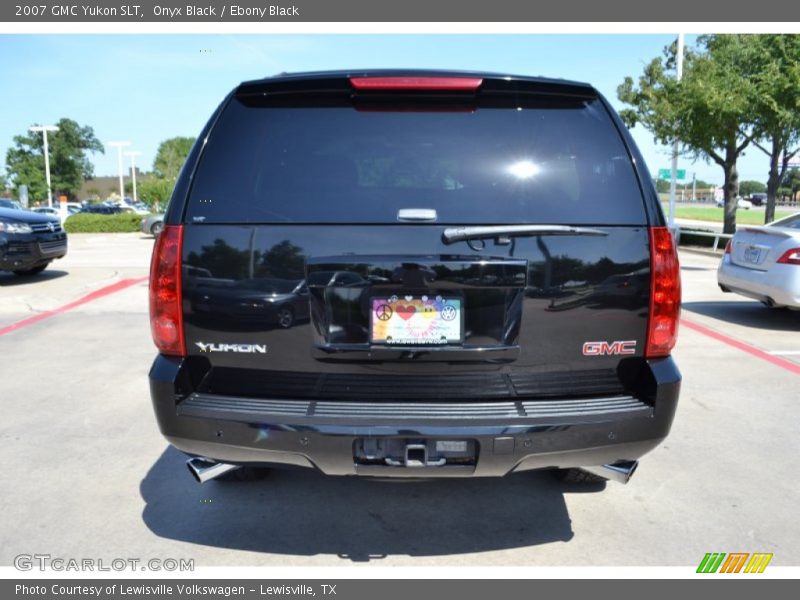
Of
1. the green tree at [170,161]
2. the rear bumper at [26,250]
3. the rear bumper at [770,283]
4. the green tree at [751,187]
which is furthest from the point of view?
the green tree at [751,187]

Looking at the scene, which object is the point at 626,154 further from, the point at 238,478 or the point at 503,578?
the point at 238,478

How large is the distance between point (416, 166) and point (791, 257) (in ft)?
22.0

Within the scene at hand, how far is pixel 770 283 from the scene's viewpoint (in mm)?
7824

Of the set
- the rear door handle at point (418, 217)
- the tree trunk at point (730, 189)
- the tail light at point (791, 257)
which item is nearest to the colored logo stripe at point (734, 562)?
the rear door handle at point (418, 217)

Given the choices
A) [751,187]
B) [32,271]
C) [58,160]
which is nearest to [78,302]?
[32,271]

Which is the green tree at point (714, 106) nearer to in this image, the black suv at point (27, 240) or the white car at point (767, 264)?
the white car at point (767, 264)

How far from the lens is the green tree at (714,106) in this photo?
56.0 feet

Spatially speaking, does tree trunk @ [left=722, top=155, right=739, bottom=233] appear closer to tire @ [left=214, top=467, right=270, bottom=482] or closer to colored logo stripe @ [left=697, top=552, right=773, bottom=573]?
colored logo stripe @ [left=697, top=552, right=773, bottom=573]

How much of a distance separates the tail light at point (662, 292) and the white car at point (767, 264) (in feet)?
19.6

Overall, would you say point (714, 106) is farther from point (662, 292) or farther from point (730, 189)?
point (662, 292)

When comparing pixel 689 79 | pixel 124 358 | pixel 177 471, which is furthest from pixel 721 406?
pixel 689 79

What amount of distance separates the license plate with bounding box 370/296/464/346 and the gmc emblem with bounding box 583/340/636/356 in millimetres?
526

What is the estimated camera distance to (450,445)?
255 cm

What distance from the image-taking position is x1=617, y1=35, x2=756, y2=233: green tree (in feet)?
56.0
